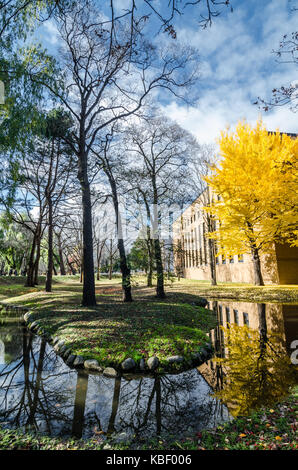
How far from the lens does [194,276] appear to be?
3316 cm

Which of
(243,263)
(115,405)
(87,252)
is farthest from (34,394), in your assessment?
(243,263)

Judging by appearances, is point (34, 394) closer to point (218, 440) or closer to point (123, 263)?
point (218, 440)

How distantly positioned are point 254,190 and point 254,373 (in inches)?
436

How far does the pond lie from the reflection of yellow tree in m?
0.10

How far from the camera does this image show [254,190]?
13344 millimetres

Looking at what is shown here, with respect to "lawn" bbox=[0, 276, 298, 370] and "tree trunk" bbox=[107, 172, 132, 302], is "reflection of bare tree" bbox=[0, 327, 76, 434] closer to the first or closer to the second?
"lawn" bbox=[0, 276, 298, 370]

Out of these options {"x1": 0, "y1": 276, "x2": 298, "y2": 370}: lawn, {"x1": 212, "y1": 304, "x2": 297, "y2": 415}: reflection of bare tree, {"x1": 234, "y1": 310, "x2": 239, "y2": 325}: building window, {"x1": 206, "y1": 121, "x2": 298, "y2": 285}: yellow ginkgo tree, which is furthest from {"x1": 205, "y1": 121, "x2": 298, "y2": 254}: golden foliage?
{"x1": 212, "y1": 304, "x2": 297, "y2": 415}: reflection of bare tree

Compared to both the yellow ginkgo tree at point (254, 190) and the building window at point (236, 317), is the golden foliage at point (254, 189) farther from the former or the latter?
the building window at point (236, 317)

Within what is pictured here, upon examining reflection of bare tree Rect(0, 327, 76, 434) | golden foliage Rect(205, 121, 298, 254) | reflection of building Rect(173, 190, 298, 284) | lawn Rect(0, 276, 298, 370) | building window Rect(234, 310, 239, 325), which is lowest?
building window Rect(234, 310, 239, 325)

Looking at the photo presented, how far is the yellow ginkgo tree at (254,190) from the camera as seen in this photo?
12625 mm

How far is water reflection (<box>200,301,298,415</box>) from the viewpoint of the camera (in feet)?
12.2

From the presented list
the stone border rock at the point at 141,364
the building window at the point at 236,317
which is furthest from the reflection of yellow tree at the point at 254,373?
the building window at the point at 236,317
